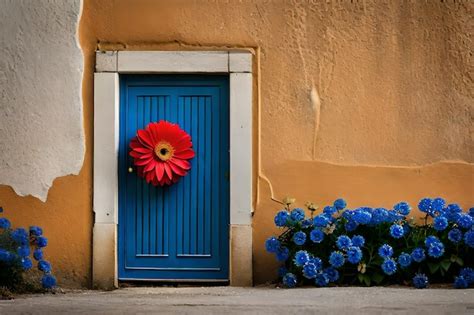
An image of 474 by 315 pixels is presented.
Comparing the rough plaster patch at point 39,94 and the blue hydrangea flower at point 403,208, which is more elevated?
the rough plaster patch at point 39,94

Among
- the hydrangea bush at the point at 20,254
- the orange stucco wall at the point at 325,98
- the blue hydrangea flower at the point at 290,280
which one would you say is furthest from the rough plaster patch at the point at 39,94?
the blue hydrangea flower at the point at 290,280

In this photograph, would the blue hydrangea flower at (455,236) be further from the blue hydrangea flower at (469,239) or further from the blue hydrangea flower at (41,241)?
the blue hydrangea flower at (41,241)

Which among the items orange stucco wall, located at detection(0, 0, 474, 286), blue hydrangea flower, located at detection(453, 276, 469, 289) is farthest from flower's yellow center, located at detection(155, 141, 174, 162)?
blue hydrangea flower, located at detection(453, 276, 469, 289)

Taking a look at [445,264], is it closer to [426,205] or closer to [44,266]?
[426,205]

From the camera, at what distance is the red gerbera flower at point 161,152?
706 cm

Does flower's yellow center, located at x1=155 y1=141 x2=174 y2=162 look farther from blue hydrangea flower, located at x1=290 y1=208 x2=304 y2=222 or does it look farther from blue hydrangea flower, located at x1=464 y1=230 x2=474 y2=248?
blue hydrangea flower, located at x1=464 y1=230 x2=474 y2=248

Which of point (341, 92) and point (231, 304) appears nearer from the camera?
point (231, 304)

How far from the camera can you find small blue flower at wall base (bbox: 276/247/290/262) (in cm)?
681

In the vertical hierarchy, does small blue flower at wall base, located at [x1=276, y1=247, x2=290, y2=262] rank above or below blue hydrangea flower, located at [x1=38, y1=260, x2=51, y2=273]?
above

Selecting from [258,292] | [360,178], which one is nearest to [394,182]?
[360,178]

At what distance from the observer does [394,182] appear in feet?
23.5

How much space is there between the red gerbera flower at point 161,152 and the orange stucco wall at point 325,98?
45 cm

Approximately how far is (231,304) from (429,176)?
2.33 meters

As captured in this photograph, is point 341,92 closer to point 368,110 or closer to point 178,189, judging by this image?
point 368,110
